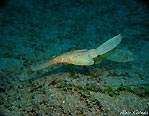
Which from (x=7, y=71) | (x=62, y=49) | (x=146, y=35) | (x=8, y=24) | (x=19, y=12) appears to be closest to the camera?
(x=7, y=71)

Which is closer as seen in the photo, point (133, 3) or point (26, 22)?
point (26, 22)

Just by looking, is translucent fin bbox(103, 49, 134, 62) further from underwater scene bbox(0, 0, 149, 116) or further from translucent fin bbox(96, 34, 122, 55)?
translucent fin bbox(96, 34, 122, 55)

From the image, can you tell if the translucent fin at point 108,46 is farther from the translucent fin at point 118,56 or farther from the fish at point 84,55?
the translucent fin at point 118,56

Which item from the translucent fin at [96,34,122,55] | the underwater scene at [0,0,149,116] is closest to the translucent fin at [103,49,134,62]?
the underwater scene at [0,0,149,116]

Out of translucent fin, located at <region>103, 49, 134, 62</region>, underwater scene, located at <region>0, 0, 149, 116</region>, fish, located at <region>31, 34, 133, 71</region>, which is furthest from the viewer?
translucent fin, located at <region>103, 49, 134, 62</region>

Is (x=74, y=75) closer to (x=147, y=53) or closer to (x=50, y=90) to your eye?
(x=50, y=90)

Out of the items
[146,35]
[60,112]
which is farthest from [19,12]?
[60,112]

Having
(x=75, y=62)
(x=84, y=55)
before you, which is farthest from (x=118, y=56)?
(x=75, y=62)

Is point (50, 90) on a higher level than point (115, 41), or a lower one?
lower
